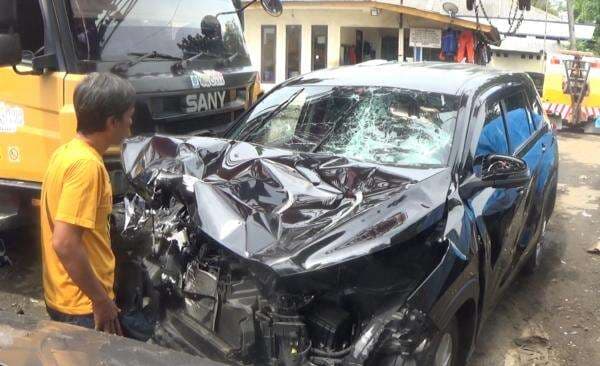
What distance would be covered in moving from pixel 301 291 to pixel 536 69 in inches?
733

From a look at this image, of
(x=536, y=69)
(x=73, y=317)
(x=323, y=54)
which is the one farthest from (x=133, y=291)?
(x=536, y=69)

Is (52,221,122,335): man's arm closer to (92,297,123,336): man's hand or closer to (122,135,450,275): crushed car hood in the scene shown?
(92,297,123,336): man's hand

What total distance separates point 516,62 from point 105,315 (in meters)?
19.4

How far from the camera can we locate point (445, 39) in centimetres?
1504

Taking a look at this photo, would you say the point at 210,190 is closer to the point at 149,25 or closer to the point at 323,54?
the point at 149,25

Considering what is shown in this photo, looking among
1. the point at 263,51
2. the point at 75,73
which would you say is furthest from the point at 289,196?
the point at 263,51

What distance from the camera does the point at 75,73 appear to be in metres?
4.03

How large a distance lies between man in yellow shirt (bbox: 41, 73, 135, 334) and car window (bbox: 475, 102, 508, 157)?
2.02 metres

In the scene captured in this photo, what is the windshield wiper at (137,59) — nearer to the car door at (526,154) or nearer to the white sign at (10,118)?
the white sign at (10,118)

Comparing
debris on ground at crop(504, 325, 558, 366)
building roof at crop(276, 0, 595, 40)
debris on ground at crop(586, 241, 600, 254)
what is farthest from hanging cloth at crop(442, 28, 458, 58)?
debris on ground at crop(504, 325, 558, 366)

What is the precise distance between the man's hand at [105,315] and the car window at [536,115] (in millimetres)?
3571

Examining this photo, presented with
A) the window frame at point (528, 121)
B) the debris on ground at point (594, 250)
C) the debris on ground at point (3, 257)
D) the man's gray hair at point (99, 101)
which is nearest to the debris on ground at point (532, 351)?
the window frame at point (528, 121)

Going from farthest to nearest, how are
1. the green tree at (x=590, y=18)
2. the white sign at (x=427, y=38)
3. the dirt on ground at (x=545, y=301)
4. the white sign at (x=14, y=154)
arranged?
1. the green tree at (x=590, y=18)
2. the white sign at (x=427, y=38)
3. the white sign at (x=14, y=154)
4. the dirt on ground at (x=545, y=301)

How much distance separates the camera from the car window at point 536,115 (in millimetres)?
4774
